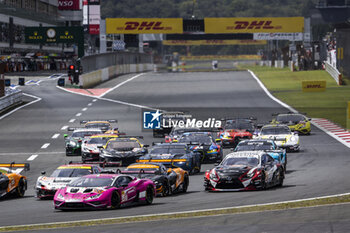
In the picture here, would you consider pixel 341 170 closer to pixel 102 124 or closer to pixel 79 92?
pixel 102 124

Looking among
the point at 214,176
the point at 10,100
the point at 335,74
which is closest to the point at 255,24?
the point at 335,74

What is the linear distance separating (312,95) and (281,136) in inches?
1286

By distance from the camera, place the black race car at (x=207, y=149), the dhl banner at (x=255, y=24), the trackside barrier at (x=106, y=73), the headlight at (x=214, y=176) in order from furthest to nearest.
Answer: the dhl banner at (x=255, y=24) < the trackside barrier at (x=106, y=73) < the black race car at (x=207, y=149) < the headlight at (x=214, y=176)

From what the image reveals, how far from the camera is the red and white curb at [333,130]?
135 ft

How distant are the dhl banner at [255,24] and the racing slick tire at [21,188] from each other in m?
79.0

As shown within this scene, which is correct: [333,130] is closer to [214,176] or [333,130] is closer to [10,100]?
[214,176]

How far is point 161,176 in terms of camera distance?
22.8 metres

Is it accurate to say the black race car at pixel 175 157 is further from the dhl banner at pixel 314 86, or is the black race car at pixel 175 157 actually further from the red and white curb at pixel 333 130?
the dhl banner at pixel 314 86

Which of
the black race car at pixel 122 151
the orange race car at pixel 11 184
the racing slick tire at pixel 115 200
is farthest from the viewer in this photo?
the black race car at pixel 122 151

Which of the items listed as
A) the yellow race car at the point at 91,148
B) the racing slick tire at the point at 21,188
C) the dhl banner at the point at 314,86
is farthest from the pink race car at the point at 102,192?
the dhl banner at the point at 314,86

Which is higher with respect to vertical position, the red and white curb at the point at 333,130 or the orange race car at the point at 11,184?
the orange race car at the point at 11,184

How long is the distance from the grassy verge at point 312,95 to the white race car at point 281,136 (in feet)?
37.9

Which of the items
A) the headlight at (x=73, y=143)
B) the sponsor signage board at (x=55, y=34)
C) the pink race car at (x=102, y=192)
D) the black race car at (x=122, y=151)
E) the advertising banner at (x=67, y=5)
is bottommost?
the headlight at (x=73, y=143)

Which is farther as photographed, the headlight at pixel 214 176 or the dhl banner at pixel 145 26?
the dhl banner at pixel 145 26
